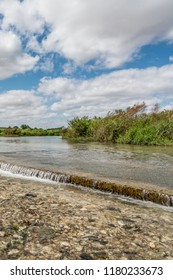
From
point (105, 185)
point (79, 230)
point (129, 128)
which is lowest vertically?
point (105, 185)

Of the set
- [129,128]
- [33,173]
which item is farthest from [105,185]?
[129,128]

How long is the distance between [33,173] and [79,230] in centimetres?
989

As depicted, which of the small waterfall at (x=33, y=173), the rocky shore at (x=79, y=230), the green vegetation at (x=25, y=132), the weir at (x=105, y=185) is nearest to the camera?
the rocky shore at (x=79, y=230)

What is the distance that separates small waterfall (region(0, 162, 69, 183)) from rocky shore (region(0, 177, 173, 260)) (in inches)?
186

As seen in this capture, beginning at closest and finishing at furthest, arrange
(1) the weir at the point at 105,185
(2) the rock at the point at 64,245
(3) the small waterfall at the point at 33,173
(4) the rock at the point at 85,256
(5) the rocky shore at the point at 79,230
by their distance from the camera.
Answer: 1. (4) the rock at the point at 85,256
2. (5) the rocky shore at the point at 79,230
3. (2) the rock at the point at 64,245
4. (1) the weir at the point at 105,185
5. (3) the small waterfall at the point at 33,173

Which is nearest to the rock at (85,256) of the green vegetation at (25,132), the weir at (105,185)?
the weir at (105,185)

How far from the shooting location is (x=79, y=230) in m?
6.73

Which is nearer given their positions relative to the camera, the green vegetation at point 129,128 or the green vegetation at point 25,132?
the green vegetation at point 129,128

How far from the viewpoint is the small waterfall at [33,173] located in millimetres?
14747

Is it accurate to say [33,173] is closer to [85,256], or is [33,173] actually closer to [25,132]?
[85,256]

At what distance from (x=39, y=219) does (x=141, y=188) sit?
5.38 m

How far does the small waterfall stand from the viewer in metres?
14.7

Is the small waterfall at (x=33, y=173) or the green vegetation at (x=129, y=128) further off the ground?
the green vegetation at (x=129, y=128)

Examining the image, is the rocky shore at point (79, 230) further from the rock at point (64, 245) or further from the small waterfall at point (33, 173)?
the small waterfall at point (33, 173)
